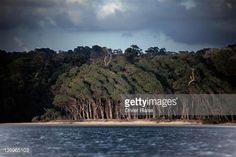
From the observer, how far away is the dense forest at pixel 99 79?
17.2 meters

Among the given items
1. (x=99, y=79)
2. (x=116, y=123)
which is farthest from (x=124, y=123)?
(x=99, y=79)

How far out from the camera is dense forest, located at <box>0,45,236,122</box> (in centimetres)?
1717

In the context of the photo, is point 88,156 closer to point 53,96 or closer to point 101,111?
point 53,96

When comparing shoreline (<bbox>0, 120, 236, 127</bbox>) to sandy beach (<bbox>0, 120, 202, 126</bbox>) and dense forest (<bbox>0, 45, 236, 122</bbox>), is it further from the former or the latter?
dense forest (<bbox>0, 45, 236, 122</bbox>)

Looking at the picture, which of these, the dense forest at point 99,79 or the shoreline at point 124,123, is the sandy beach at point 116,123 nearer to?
the shoreline at point 124,123

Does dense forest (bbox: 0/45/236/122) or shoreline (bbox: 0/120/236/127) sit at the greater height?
dense forest (bbox: 0/45/236/122)

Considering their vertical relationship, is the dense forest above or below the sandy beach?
above

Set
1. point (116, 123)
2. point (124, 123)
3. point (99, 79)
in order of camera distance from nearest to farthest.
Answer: point (124, 123), point (116, 123), point (99, 79)

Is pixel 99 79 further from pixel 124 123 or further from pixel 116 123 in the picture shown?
pixel 124 123

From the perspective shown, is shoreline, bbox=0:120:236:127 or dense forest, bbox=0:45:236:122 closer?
dense forest, bbox=0:45:236:122

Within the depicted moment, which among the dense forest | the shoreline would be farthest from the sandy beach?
the dense forest

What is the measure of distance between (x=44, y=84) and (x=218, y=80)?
5.06 meters

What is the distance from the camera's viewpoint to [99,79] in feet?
79.2

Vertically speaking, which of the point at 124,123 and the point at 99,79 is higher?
the point at 99,79
